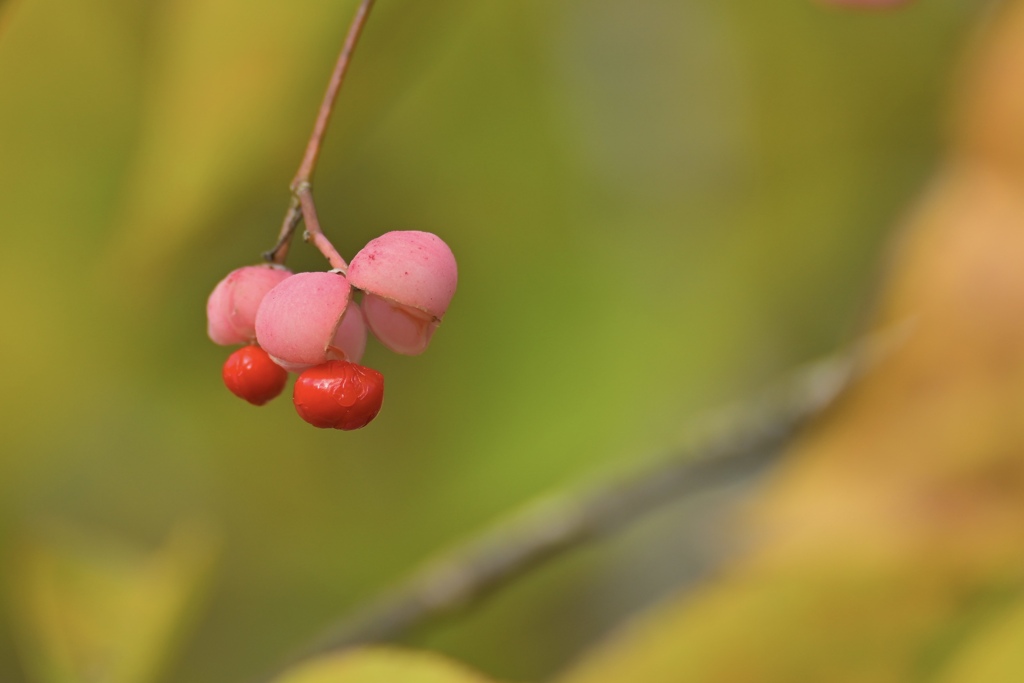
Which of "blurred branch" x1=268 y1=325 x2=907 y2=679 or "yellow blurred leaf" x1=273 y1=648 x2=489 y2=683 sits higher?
"blurred branch" x1=268 y1=325 x2=907 y2=679

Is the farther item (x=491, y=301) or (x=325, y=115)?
(x=491, y=301)

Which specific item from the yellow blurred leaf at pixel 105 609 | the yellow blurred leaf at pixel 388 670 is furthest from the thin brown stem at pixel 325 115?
the yellow blurred leaf at pixel 105 609

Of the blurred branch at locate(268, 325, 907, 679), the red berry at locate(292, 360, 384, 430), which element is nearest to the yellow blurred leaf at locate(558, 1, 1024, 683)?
the blurred branch at locate(268, 325, 907, 679)

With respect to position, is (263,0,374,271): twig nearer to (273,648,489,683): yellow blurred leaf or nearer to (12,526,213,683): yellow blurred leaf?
(273,648,489,683): yellow blurred leaf

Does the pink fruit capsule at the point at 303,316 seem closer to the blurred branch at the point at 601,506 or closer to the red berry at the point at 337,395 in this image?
the red berry at the point at 337,395

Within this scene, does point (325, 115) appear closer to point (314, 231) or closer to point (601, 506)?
point (314, 231)

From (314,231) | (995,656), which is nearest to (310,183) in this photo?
(314,231)

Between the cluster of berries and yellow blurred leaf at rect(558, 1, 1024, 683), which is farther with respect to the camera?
yellow blurred leaf at rect(558, 1, 1024, 683)

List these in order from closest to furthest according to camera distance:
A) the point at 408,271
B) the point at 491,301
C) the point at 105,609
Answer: the point at 408,271 → the point at 105,609 → the point at 491,301
